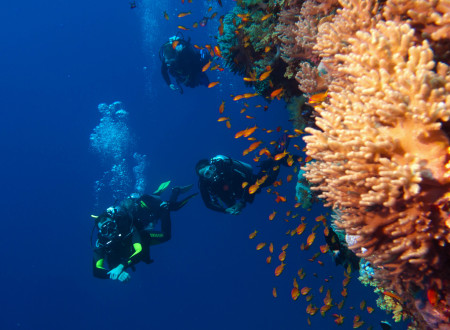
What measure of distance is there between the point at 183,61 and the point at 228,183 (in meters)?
4.86

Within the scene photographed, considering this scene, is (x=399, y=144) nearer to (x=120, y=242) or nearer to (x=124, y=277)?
(x=124, y=277)

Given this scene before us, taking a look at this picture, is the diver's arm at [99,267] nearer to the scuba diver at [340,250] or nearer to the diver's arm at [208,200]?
the diver's arm at [208,200]

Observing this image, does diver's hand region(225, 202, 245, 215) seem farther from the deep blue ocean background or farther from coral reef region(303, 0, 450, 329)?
the deep blue ocean background

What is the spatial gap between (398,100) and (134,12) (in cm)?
7892

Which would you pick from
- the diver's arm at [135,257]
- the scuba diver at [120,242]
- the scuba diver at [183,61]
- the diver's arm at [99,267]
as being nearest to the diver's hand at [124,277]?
the scuba diver at [120,242]

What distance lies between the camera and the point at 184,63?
9.68 meters

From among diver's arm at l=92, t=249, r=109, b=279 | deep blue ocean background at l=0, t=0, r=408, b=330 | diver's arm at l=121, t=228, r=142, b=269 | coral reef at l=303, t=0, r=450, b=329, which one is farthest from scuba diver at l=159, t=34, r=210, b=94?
deep blue ocean background at l=0, t=0, r=408, b=330

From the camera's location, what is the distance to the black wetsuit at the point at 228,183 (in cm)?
804

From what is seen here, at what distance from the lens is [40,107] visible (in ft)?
218

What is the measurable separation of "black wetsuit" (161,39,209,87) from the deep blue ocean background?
46.4 feet

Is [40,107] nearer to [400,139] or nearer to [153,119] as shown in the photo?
[153,119]

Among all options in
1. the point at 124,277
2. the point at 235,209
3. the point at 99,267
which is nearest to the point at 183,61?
the point at 235,209

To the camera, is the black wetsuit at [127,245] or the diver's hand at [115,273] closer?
the diver's hand at [115,273]

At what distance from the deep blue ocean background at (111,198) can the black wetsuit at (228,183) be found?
16.4 meters
